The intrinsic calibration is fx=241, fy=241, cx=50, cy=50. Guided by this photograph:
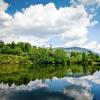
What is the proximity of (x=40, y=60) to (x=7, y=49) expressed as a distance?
26312mm

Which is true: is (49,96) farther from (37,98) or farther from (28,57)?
(28,57)

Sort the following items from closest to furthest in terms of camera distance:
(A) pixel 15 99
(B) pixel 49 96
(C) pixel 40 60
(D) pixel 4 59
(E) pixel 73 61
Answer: (A) pixel 15 99 → (B) pixel 49 96 → (D) pixel 4 59 → (C) pixel 40 60 → (E) pixel 73 61

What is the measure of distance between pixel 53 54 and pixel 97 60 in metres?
34.3

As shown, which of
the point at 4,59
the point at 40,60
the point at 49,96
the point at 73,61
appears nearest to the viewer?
the point at 49,96

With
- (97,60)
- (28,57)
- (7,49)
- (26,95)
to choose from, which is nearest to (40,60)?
(28,57)

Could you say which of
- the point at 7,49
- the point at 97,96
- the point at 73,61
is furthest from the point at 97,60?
the point at 97,96

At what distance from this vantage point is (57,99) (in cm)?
3591

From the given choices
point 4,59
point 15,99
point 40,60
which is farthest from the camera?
point 40,60

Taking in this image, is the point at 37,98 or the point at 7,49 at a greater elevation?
the point at 7,49

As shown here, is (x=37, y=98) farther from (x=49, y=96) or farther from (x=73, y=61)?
(x=73, y=61)

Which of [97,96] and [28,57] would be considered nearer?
[97,96]

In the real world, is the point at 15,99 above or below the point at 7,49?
below

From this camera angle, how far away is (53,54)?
18212 cm

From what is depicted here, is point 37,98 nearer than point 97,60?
Yes
